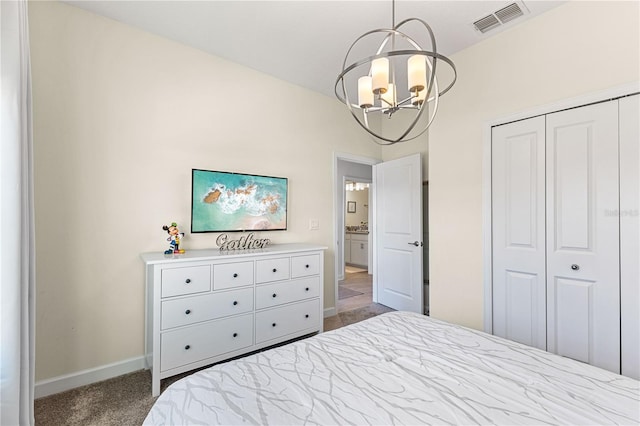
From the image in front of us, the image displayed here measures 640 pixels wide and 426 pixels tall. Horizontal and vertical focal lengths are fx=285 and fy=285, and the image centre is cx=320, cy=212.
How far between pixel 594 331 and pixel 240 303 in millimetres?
2576

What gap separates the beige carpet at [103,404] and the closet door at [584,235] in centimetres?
297

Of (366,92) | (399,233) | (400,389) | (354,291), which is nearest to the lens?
(400,389)

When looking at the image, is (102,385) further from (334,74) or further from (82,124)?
(334,74)

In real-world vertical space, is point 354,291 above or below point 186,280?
below

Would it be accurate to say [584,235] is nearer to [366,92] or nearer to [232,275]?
[366,92]

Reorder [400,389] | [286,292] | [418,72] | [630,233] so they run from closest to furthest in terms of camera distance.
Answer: [400,389], [418,72], [630,233], [286,292]

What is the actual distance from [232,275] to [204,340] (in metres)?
0.52

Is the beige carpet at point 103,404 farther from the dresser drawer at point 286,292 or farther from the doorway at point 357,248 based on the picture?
the doorway at point 357,248

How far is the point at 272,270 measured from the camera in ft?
8.47

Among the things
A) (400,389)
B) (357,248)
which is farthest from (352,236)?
(400,389)

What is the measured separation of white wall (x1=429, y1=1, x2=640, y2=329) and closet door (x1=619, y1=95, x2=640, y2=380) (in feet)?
0.95

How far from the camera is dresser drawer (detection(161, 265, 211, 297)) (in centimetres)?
205

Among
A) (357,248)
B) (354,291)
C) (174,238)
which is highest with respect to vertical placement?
(174,238)

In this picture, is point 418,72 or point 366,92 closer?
point 418,72
